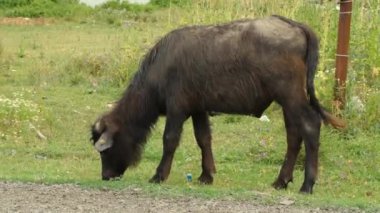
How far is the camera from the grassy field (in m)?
9.31

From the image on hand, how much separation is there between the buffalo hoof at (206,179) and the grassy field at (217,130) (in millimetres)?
77

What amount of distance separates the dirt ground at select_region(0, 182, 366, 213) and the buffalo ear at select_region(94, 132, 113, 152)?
102 centimetres

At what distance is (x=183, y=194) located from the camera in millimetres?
8141

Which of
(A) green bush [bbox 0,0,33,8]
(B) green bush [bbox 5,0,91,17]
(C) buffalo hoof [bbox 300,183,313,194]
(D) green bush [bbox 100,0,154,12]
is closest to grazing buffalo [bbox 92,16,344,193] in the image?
(C) buffalo hoof [bbox 300,183,313,194]

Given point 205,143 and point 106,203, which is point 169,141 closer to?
point 205,143

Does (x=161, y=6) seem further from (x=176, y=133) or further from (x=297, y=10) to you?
(x=176, y=133)

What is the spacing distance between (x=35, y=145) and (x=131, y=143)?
99.6 inches

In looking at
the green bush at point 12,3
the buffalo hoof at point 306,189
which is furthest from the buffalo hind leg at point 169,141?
the green bush at point 12,3

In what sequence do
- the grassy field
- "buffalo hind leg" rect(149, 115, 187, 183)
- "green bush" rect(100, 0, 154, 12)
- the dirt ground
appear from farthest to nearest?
"green bush" rect(100, 0, 154, 12) → the grassy field → "buffalo hind leg" rect(149, 115, 187, 183) → the dirt ground

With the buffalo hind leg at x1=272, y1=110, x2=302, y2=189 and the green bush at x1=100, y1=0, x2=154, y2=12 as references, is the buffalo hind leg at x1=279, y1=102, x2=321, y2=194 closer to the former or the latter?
the buffalo hind leg at x1=272, y1=110, x2=302, y2=189

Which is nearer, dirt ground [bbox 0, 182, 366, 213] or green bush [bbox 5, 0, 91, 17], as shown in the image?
dirt ground [bbox 0, 182, 366, 213]

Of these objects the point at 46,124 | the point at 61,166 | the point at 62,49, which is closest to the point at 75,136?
the point at 46,124

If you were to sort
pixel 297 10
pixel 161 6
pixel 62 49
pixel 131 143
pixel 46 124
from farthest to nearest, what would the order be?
pixel 161 6, pixel 62 49, pixel 297 10, pixel 46 124, pixel 131 143

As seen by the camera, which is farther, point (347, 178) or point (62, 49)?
point (62, 49)
